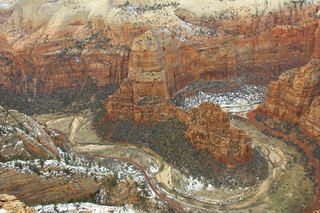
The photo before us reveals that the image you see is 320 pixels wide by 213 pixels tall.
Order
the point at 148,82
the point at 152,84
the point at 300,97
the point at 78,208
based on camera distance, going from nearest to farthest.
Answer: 1. the point at 78,208
2. the point at 300,97
3. the point at 148,82
4. the point at 152,84

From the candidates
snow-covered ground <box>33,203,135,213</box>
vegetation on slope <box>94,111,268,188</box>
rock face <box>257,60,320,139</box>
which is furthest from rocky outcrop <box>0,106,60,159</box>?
rock face <box>257,60,320,139</box>

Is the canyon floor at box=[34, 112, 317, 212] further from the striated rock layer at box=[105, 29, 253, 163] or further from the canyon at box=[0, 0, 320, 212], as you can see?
the striated rock layer at box=[105, 29, 253, 163]

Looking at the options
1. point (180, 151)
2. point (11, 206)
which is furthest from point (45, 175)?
point (180, 151)

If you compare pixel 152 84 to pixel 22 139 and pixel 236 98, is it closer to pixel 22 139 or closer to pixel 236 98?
pixel 236 98

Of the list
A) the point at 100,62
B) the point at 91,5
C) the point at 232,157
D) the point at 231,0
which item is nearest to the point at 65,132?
the point at 100,62

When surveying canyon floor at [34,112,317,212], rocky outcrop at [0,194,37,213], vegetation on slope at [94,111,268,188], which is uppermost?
rocky outcrop at [0,194,37,213]

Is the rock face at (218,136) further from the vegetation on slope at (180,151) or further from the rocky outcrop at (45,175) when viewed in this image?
the rocky outcrop at (45,175)

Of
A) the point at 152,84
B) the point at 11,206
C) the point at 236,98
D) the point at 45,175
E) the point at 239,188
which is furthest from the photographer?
the point at 236,98
